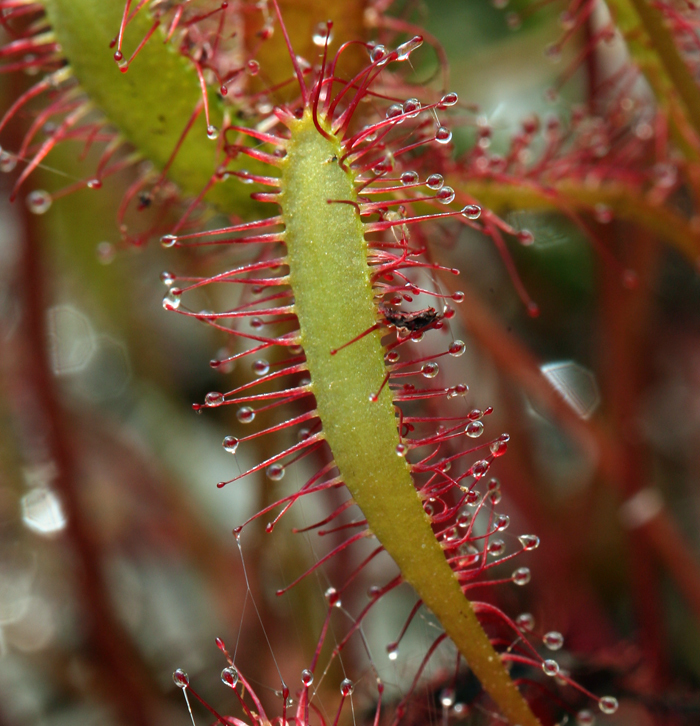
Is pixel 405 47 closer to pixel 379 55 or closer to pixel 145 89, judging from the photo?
pixel 379 55

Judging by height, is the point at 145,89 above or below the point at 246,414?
above

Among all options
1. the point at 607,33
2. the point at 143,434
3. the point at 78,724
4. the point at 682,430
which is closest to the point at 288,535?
the point at 78,724

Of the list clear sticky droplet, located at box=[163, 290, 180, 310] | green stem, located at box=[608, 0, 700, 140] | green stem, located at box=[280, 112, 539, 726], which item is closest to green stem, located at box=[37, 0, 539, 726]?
green stem, located at box=[280, 112, 539, 726]

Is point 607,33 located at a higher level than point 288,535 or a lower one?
higher

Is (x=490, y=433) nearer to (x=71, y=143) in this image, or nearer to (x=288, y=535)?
(x=288, y=535)

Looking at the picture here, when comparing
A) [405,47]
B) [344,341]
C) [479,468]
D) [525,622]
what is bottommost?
[525,622]

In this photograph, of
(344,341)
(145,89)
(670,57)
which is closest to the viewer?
(344,341)

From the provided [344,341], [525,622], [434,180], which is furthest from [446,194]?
[525,622]
